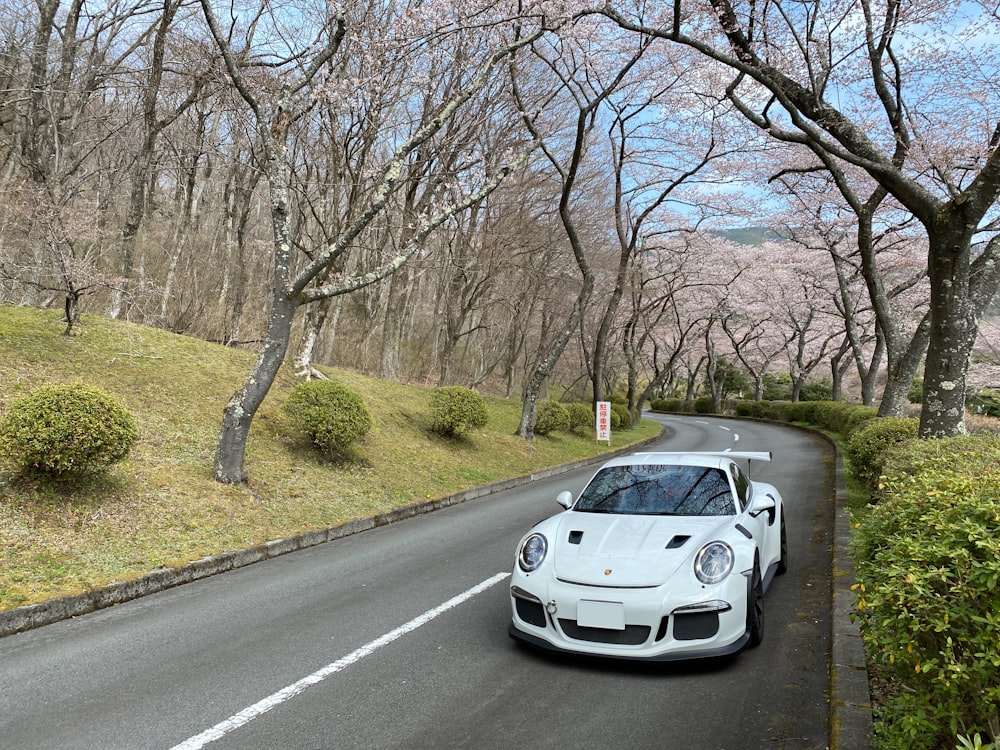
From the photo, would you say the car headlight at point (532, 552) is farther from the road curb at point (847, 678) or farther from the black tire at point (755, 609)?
the road curb at point (847, 678)

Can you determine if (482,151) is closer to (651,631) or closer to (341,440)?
(341,440)

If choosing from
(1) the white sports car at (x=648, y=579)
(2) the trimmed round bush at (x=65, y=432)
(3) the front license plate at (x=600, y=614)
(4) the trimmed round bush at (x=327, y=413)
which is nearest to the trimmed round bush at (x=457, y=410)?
(4) the trimmed round bush at (x=327, y=413)

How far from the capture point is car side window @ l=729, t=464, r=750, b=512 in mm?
5469

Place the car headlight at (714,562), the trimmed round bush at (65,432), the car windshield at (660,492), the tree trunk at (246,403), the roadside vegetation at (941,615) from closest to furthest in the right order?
the roadside vegetation at (941,615) → the car headlight at (714,562) → the car windshield at (660,492) → the trimmed round bush at (65,432) → the tree trunk at (246,403)

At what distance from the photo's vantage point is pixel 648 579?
4.09m

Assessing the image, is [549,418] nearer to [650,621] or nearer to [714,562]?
[714,562]

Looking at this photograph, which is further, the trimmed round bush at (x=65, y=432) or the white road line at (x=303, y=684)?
the trimmed round bush at (x=65, y=432)

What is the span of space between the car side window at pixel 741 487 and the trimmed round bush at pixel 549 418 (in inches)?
517

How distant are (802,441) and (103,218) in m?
23.8

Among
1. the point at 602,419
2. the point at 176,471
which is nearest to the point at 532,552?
the point at 176,471

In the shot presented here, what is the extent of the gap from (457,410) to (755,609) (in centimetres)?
1069

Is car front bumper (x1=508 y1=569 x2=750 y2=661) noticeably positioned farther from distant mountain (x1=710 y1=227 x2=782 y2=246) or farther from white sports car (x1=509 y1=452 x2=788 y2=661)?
distant mountain (x1=710 y1=227 x2=782 y2=246)

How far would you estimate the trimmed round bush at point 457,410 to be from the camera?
14.8 meters

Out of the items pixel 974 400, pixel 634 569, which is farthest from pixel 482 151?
pixel 974 400
